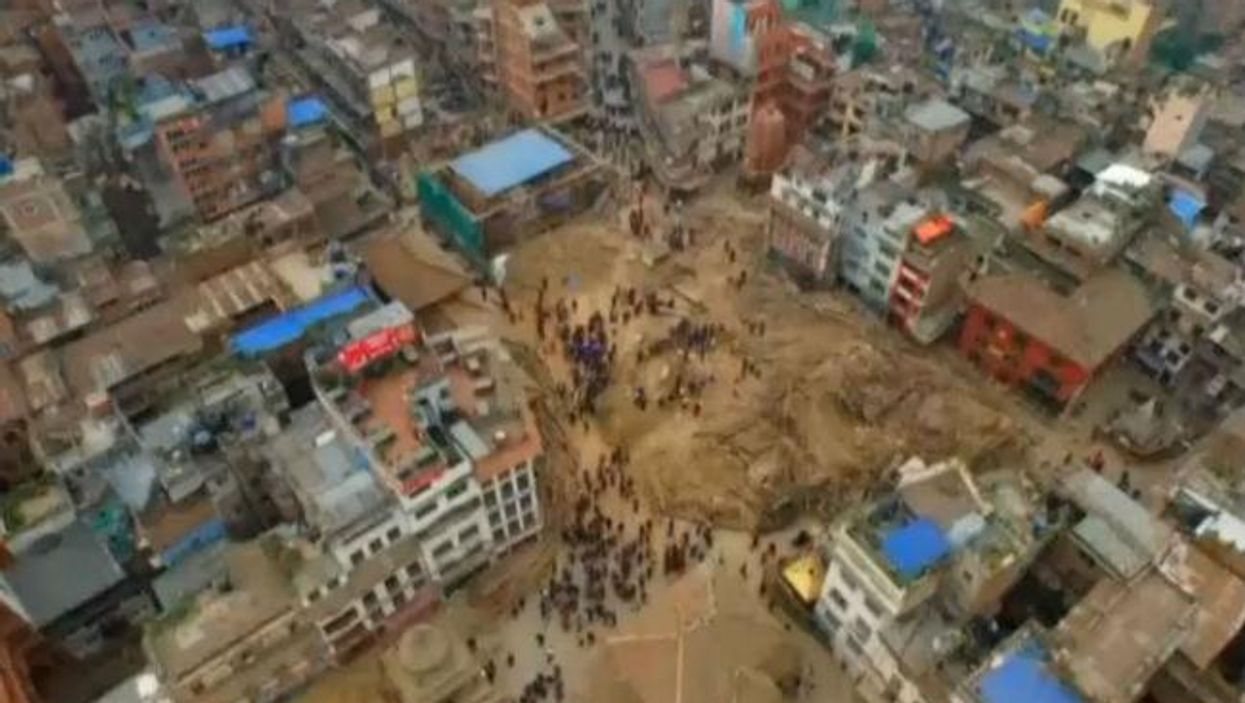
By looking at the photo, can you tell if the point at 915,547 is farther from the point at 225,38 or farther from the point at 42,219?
the point at 225,38

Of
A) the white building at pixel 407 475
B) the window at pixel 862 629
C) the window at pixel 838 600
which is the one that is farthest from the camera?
the window at pixel 838 600

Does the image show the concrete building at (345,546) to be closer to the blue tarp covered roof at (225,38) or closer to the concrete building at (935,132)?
the concrete building at (935,132)

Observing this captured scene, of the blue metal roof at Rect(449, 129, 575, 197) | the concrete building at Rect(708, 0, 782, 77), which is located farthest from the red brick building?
the blue metal roof at Rect(449, 129, 575, 197)

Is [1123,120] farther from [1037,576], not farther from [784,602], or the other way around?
[784,602]

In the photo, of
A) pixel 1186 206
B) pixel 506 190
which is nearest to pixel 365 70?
pixel 506 190

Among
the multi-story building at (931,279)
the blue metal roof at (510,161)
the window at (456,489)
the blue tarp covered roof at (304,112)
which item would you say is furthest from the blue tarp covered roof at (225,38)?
the multi-story building at (931,279)

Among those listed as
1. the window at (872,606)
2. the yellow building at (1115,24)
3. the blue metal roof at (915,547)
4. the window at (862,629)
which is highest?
the yellow building at (1115,24)

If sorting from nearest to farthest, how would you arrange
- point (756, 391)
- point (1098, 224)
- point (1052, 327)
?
1. point (1052, 327)
2. point (756, 391)
3. point (1098, 224)
